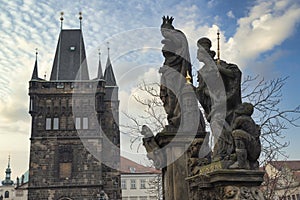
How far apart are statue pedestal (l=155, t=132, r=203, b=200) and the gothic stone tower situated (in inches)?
1145

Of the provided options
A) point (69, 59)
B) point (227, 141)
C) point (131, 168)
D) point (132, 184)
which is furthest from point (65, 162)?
point (227, 141)

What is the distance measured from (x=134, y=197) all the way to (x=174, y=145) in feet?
181

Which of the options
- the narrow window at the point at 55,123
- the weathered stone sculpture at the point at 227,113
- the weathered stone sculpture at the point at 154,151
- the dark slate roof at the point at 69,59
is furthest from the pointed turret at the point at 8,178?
the weathered stone sculpture at the point at 227,113

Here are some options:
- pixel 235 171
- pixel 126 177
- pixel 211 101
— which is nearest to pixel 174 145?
pixel 211 101

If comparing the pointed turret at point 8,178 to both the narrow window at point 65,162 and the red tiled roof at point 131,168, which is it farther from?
the narrow window at point 65,162

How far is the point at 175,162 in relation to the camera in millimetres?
6043

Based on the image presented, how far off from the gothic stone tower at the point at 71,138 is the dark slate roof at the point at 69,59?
0.33 ft

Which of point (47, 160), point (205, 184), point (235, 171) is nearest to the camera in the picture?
point (235, 171)

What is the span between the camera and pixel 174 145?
6.12 m

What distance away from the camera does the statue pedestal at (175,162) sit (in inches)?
231

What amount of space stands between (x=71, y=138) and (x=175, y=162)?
3330 cm

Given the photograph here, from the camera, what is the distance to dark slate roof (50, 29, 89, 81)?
138 ft

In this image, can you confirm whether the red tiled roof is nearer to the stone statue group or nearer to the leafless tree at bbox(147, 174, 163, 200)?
the leafless tree at bbox(147, 174, 163, 200)

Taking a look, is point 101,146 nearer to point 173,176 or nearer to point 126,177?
point 126,177
